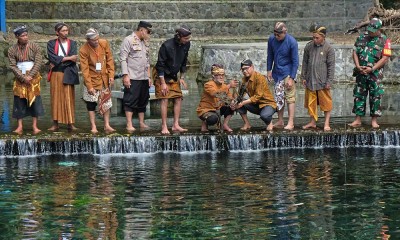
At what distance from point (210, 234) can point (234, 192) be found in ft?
7.18

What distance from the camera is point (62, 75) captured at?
692 inches

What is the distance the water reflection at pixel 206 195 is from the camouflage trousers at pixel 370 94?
1153 mm

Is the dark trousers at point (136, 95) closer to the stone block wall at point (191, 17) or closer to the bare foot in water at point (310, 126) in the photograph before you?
the bare foot in water at point (310, 126)

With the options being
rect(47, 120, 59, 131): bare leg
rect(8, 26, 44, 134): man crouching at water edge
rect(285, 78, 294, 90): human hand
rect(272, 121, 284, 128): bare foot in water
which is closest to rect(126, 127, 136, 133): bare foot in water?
rect(47, 120, 59, 131): bare leg

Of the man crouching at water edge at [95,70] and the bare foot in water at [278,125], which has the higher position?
the man crouching at water edge at [95,70]

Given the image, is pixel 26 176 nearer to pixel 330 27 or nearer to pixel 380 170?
pixel 380 170

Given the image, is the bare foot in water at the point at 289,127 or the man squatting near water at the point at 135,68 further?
the bare foot in water at the point at 289,127

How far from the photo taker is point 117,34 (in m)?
34.1

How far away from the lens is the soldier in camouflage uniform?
1794cm

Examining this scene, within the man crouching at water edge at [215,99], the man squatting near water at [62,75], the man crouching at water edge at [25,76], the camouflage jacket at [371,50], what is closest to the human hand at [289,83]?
the man crouching at water edge at [215,99]

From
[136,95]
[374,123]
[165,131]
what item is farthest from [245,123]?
[374,123]

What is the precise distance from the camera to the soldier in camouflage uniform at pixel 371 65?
17.9 meters

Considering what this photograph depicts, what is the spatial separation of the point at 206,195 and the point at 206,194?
0.06 meters

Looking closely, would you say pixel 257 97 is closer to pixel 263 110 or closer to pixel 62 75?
pixel 263 110
